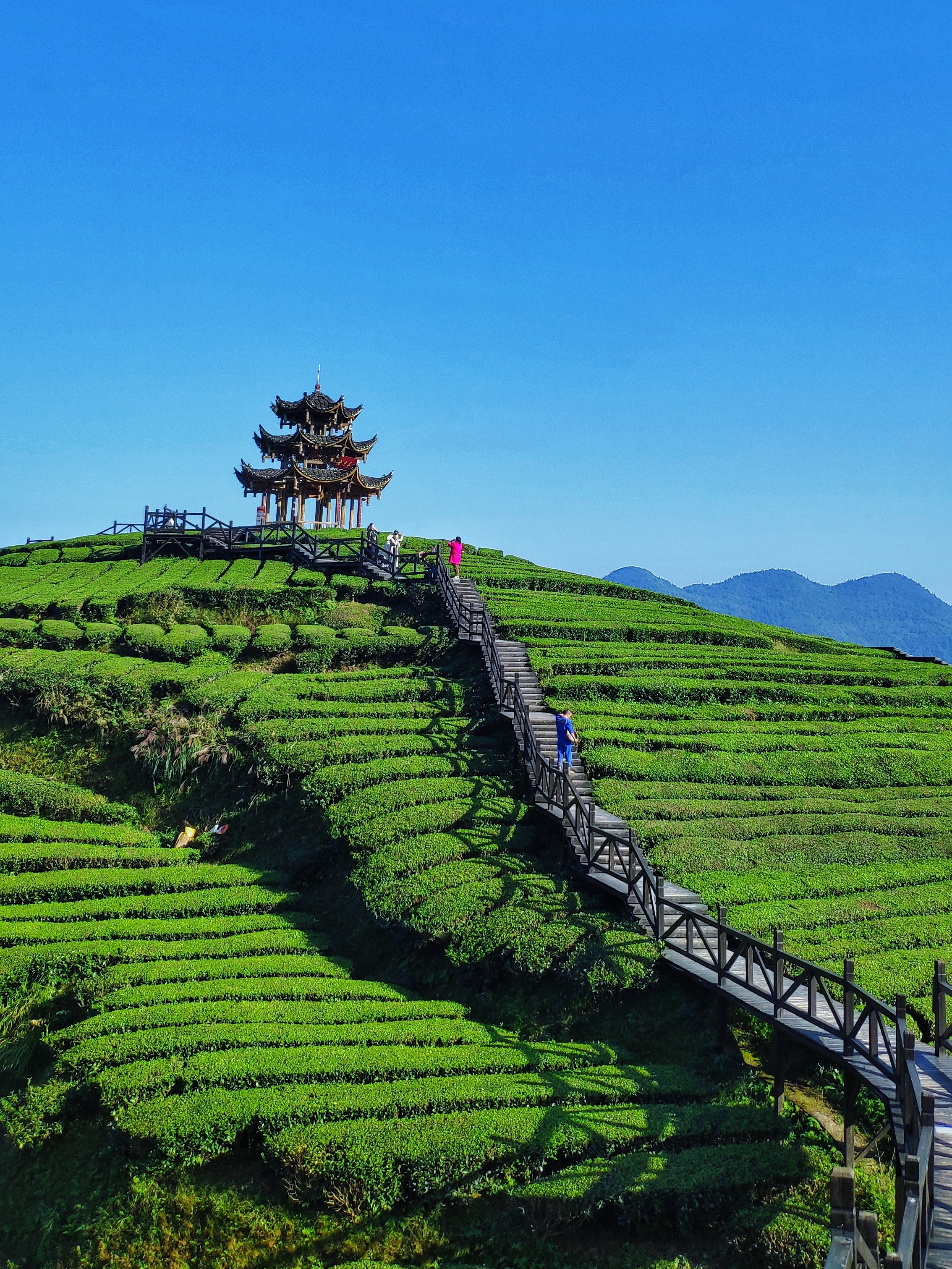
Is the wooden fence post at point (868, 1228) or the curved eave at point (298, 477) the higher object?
the curved eave at point (298, 477)

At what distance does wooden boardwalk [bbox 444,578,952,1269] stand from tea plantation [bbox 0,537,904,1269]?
25.9 inches

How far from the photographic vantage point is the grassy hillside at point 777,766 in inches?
701

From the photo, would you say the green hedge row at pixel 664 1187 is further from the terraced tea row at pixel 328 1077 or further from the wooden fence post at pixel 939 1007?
the wooden fence post at pixel 939 1007

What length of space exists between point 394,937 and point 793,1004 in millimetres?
7400

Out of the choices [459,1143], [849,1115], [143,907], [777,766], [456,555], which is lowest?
[459,1143]

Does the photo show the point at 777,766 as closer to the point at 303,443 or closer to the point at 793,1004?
the point at 793,1004

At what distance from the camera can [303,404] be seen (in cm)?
5653

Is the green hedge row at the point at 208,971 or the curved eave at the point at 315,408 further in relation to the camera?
the curved eave at the point at 315,408

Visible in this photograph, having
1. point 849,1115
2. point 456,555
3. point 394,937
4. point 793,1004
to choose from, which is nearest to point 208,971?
point 394,937

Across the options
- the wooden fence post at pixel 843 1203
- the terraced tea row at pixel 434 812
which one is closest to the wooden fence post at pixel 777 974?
the terraced tea row at pixel 434 812

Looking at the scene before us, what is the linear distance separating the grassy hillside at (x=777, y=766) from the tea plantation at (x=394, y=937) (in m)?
0.13

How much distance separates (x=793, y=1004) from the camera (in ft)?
45.2

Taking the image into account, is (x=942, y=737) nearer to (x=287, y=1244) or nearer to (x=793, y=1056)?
(x=793, y=1056)

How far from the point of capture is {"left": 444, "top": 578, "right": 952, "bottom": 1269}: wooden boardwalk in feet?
32.3
